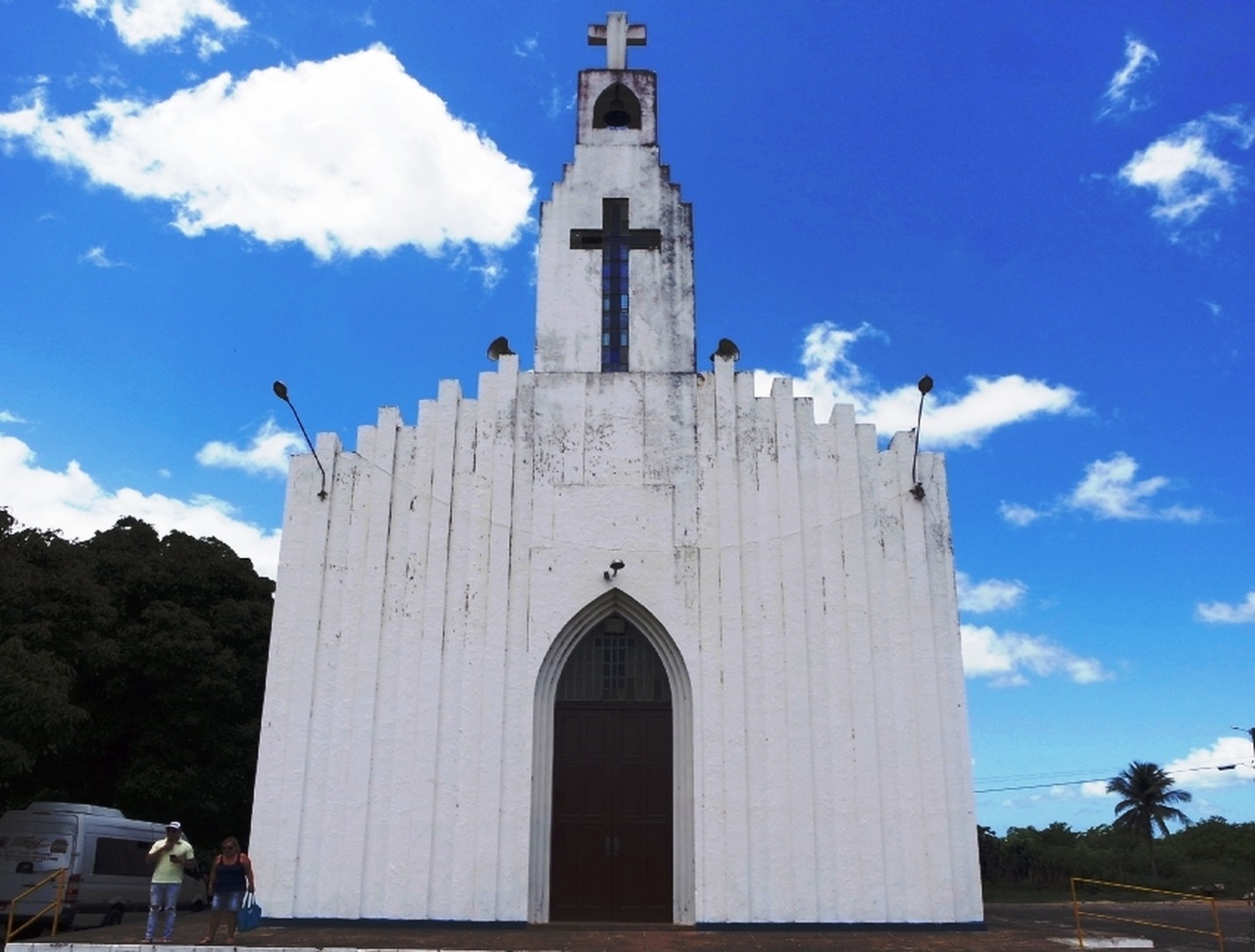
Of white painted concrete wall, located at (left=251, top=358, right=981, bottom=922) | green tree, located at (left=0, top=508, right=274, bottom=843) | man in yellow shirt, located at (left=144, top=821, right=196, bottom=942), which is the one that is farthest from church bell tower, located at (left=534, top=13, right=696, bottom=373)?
green tree, located at (left=0, top=508, right=274, bottom=843)

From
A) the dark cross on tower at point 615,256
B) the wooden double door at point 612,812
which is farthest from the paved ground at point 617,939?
the dark cross on tower at point 615,256

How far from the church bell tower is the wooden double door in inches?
202

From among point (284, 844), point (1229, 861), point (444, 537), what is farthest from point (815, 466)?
point (1229, 861)

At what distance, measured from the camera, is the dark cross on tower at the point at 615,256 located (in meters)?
16.5

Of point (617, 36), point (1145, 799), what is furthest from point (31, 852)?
point (1145, 799)

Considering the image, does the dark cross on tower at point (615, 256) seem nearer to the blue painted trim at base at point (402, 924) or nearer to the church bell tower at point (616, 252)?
the church bell tower at point (616, 252)

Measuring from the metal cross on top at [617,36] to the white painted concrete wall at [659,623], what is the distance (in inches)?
254

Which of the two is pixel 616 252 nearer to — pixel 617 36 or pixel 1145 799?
pixel 617 36

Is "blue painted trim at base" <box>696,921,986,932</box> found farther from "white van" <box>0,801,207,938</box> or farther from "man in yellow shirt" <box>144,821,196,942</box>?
"white van" <box>0,801,207,938</box>

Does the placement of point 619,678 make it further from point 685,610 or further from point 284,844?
point 284,844

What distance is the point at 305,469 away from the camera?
50.1ft

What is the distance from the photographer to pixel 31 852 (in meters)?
17.5

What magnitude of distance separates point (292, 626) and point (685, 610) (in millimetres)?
5335

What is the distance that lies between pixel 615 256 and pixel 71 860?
43.1 feet
